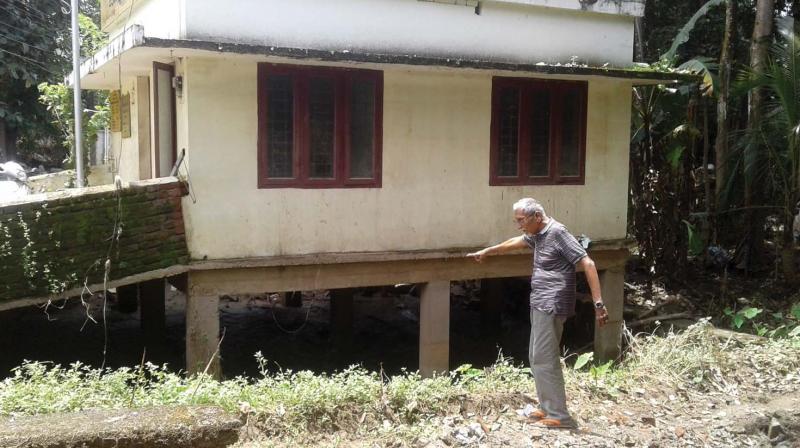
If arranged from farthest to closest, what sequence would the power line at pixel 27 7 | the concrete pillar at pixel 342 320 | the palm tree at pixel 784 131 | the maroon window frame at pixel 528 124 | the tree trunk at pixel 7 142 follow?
the tree trunk at pixel 7 142 → the power line at pixel 27 7 → the concrete pillar at pixel 342 320 → the palm tree at pixel 784 131 → the maroon window frame at pixel 528 124

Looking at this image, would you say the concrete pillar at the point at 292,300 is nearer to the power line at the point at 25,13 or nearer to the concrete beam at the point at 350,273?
the concrete beam at the point at 350,273

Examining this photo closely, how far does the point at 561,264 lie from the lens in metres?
5.80

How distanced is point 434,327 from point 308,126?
3.27 meters

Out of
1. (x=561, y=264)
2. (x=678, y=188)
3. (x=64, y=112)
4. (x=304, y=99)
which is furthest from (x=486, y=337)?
(x=64, y=112)

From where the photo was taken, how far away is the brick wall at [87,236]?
699 cm

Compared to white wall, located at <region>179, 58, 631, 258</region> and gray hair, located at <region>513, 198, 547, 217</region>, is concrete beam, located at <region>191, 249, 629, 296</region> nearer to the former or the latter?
white wall, located at <region>179, 58, 631, 258</region>

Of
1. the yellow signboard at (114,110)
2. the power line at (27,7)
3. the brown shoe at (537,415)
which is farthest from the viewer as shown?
the power line at (27,7)

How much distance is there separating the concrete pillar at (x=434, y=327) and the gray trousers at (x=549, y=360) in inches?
148

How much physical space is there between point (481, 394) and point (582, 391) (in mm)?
1097

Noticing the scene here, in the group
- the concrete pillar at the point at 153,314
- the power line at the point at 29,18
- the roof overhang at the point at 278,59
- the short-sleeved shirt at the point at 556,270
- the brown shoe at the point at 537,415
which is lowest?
the concrete pillar at the point at 153,314

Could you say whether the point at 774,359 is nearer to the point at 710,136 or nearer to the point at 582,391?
the point at 582,391

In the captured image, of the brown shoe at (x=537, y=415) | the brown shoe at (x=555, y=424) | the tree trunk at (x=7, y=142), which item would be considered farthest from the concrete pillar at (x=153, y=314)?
the tree trunk at (x=7, y=142)

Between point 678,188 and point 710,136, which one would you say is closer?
point 678,188

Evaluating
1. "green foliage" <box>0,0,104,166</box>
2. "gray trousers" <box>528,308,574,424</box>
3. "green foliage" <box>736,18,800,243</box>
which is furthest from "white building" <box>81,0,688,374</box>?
"green foliage" <box>0,0,104,166</box>
